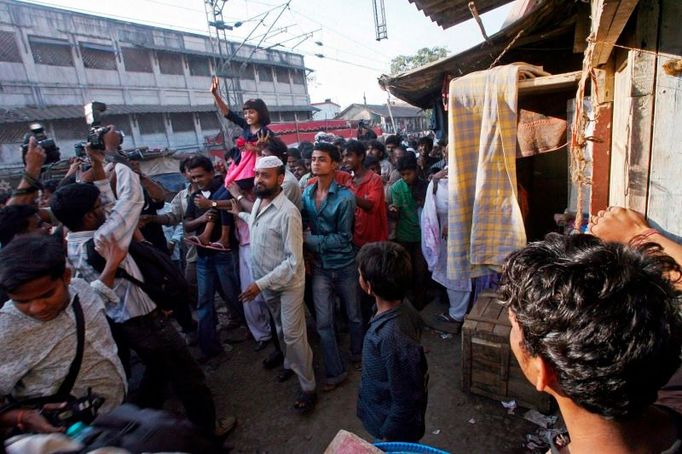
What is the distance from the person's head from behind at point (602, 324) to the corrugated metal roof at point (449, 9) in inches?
98.9

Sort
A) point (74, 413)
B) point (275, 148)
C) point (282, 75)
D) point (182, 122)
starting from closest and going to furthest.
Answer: point (74, 413) → point (275, 148) → point (182, 122) → point (282, 75)

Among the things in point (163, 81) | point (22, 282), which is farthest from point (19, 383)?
point (163, 81)

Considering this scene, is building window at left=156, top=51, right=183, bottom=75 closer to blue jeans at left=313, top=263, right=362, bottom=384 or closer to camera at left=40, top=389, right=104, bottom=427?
blue jeans at left=313, top=263, right=362, bottom=384

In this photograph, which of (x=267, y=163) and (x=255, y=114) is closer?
(x=267, y=163)

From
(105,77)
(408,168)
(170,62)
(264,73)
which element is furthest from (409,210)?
(264,73)

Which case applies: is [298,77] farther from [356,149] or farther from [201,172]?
[201,172]

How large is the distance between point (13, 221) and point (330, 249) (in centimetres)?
240

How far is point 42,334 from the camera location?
1.64m

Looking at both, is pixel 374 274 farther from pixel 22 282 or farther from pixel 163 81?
pixel 163 81

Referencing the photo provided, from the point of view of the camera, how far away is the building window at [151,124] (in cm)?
2258

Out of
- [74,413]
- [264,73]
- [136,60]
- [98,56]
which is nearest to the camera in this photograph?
[74,413]

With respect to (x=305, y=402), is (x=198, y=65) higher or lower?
higher

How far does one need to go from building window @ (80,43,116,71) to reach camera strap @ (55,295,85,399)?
26.0 meters

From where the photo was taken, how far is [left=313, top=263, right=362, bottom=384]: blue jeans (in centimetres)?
331
